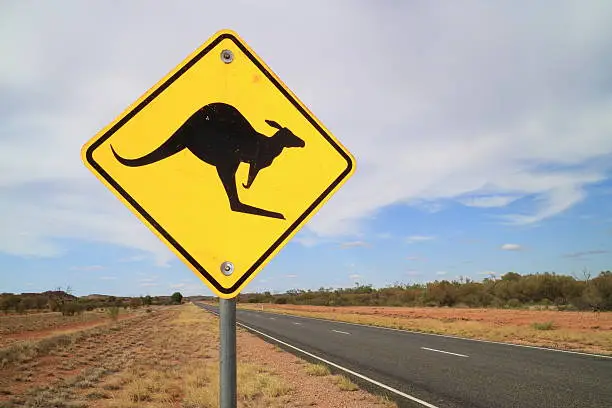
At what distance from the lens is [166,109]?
194 centimetres

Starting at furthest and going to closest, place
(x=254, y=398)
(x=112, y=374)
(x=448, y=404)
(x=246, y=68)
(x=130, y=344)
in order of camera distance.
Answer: (x=130, y=344)
(x=112, y=374)
(x=254, y=398)
(x=448, y=404)
(x=246, y=68)

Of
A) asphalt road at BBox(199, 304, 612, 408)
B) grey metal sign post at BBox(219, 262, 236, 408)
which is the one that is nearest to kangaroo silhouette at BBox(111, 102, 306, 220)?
grey metal sign post at BBox(219, 262, 236, 408)

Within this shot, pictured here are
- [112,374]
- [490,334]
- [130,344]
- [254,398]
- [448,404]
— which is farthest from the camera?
[130,344]

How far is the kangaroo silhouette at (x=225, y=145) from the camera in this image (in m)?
1.88

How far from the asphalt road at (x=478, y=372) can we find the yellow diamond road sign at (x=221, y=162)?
7081 mm

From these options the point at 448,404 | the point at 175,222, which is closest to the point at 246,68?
the point at 175,222

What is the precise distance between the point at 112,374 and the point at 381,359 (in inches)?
319

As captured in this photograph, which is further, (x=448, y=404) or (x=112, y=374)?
(x=112, y=374)

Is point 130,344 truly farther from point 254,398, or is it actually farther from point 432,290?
point 432,290

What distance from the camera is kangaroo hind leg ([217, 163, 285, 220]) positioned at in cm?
188

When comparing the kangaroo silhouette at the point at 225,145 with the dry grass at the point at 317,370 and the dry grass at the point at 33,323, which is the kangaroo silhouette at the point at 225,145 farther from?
the dry grass at the point at 33,323

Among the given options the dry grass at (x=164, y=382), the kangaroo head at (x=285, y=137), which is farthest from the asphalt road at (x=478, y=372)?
the kangaroo head at (x=285, y=137)

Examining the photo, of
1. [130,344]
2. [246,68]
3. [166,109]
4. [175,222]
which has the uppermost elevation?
[246,68]

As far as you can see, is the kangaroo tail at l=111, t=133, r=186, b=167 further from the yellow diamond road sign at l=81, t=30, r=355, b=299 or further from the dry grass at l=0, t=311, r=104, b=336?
the dry grass at l=0, t=311, r=104, b=336
